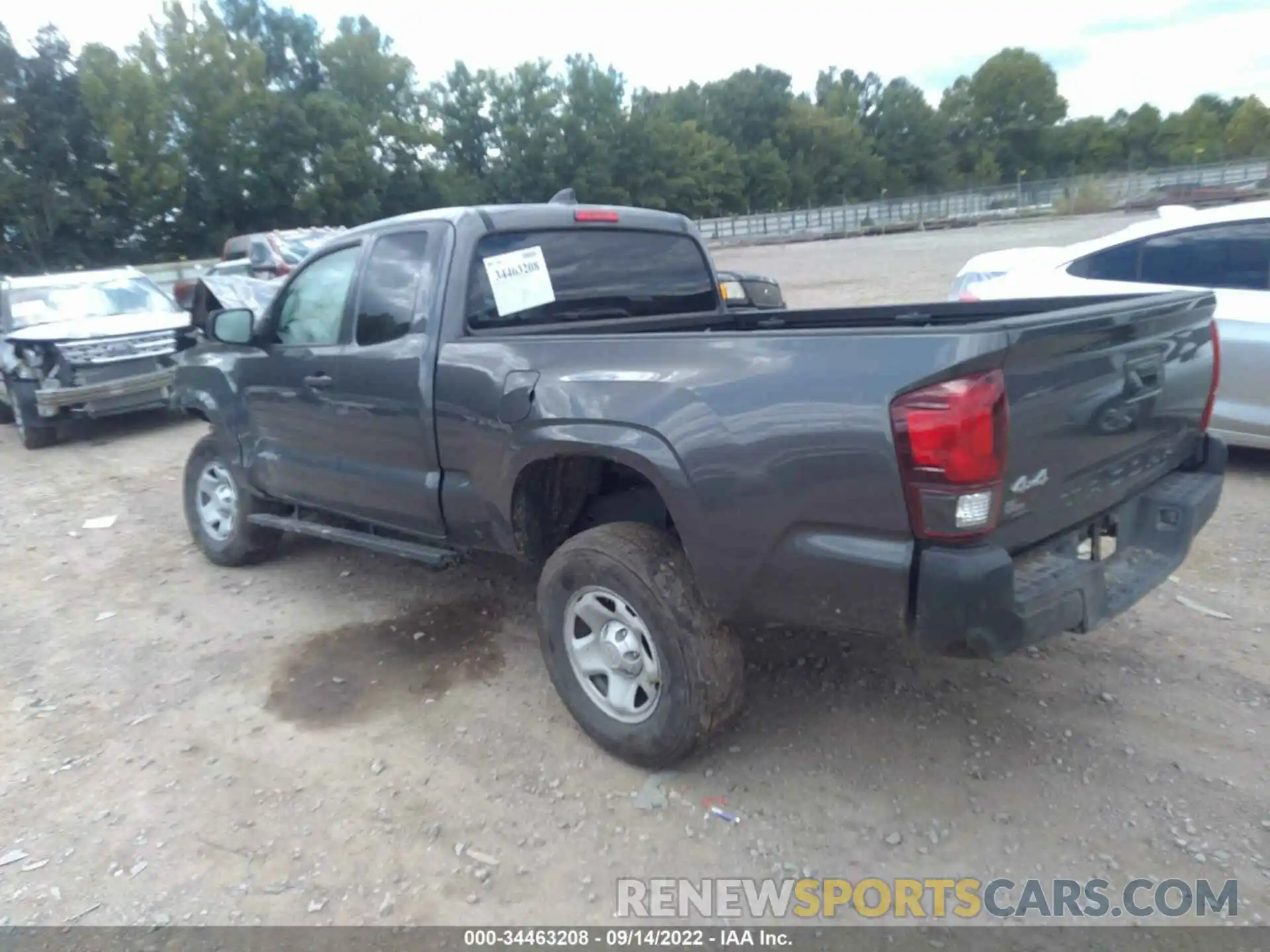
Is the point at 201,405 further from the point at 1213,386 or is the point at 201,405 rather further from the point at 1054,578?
the point at 1213,386

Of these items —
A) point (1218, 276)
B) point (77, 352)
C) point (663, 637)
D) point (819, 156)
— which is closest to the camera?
point (663, 637)

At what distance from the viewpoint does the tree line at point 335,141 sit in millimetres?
37531

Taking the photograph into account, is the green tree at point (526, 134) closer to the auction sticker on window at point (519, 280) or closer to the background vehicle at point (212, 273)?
the background vehicle at point (212, 273)

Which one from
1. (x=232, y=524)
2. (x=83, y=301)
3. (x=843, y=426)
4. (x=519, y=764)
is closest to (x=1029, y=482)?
(x=843, y=426)

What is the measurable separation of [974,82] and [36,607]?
11120 centimetres

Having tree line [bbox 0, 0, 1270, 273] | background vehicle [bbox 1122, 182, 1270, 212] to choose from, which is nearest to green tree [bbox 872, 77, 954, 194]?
tree line [bbox 0, 0, 1270, 273]

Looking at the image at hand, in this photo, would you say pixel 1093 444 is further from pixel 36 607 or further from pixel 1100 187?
pixel 1100 187

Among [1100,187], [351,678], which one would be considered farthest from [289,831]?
[1100,187]

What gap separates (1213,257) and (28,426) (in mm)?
10833

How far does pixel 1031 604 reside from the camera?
9.08 feet

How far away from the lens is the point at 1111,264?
6.71m

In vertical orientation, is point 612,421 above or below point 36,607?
above

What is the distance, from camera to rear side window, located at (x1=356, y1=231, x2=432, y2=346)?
427cm

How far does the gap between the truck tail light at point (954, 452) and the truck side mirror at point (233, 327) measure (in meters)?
3.66
